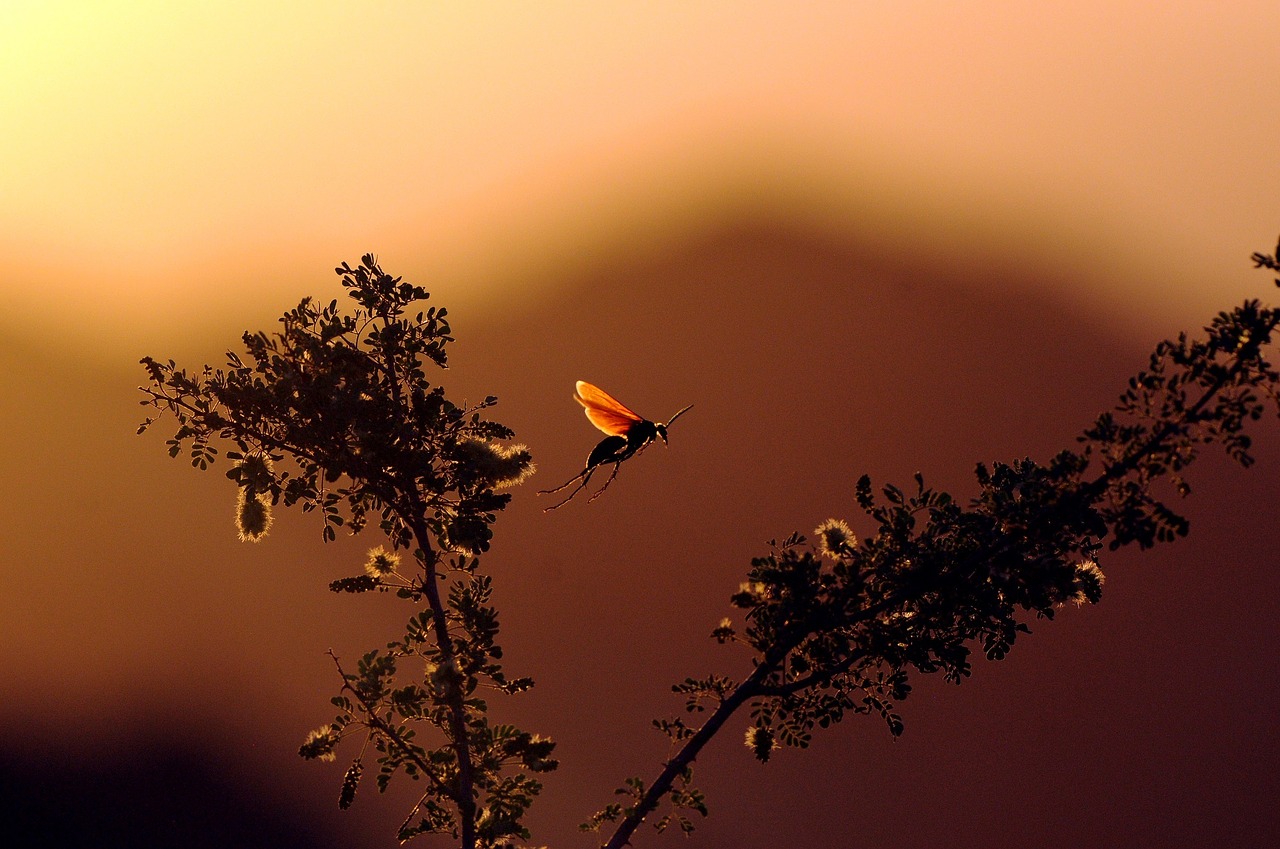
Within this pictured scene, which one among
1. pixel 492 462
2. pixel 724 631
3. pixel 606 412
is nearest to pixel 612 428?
pixel 606 412

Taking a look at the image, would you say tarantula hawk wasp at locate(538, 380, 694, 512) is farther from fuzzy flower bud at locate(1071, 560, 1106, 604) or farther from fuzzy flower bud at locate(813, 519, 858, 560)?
fuzzy flower bud at locate(1071, 560, 1106, 604)

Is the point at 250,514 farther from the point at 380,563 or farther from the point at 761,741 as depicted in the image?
the point at 761,741

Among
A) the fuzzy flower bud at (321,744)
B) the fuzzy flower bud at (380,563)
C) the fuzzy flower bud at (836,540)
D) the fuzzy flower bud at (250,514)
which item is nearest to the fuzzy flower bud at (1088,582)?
the fuzzy flower bud at (836,540)

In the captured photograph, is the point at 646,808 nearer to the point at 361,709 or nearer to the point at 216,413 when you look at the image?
the point at 361,709

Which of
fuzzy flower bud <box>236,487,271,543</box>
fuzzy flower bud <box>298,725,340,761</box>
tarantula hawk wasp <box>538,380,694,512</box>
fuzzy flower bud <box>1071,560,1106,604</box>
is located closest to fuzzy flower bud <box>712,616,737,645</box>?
tarantula hawk wasp <box>538,380,694,512</box>


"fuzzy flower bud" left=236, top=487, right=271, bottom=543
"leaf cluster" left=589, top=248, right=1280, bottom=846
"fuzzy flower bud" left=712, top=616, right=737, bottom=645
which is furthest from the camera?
"fuzzy flower bud" left=236, top=487, right=271, bottom=543

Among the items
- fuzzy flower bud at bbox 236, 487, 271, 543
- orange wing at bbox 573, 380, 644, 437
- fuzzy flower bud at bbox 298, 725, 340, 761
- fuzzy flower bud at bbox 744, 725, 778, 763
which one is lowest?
fuzzy flower bud at bbox 298, 725, 340, 761

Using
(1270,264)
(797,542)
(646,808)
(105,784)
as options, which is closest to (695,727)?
(646,808)

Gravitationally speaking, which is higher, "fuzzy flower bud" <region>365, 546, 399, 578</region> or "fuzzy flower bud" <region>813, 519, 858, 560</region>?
"fuzzy flower bud" <region>813, 519, 858, 560</region>

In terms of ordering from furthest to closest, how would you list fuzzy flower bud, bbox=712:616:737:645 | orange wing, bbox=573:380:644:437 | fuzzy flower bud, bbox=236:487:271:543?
fuzzy flower bud, bbox=236:487:271:543 → orange wing, bbox=573:380:644:437 → fuzzy flower bud, bbox=712:616:737:645
